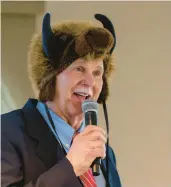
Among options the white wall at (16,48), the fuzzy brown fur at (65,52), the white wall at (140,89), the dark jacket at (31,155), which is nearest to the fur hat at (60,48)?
the fuzzy brown fur at (65,52)

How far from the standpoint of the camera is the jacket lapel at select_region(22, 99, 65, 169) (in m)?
1.01

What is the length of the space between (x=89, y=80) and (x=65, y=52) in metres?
0.11

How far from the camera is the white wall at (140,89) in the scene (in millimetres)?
2082

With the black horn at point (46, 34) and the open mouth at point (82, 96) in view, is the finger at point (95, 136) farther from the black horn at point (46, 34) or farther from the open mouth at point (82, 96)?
the black horn at point (46, 34)

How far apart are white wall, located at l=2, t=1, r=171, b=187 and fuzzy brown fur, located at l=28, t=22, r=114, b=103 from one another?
0.90m

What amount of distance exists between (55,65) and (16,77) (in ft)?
2.72

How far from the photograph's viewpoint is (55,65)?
1.15 m

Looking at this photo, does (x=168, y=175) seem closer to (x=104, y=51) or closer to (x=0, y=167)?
(x=104, y=51)

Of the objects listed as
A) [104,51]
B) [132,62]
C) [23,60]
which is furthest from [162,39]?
[104,51]

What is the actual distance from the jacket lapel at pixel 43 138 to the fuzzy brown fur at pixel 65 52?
0.09m

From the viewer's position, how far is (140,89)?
211 cm

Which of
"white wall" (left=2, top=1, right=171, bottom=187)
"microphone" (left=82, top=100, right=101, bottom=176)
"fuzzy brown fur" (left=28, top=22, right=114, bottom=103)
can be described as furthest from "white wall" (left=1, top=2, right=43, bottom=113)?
"microphone" (left=82, top=100, right=101, bottom=176)

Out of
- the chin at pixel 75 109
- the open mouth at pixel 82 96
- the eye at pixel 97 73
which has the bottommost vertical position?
the chin at pixel 75 109

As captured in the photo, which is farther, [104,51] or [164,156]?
[164,156]
